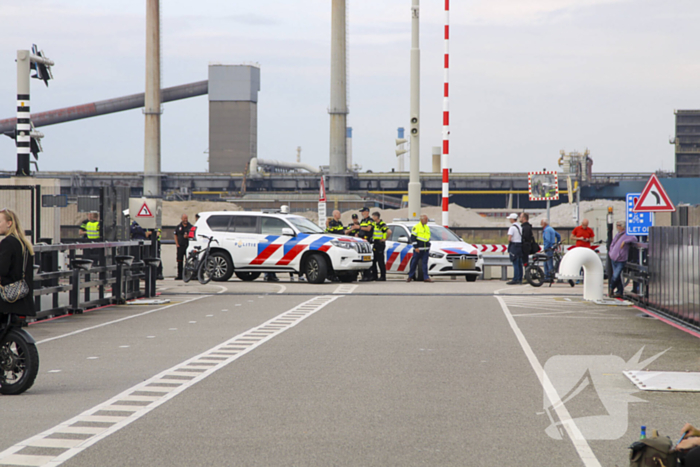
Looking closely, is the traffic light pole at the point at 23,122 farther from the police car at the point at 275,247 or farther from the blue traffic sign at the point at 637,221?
the blue traffic sign at the point at 637,221

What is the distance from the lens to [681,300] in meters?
13.3

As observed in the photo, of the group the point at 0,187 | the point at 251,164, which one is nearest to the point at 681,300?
the point at 0,187

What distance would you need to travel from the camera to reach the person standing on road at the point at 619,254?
17641 millimetres

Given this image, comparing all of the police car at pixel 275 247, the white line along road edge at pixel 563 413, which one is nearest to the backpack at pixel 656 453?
the white line along road edge at pixel 563 413

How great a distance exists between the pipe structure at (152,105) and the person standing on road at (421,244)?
69.6m

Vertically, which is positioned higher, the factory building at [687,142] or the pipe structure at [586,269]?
the factory building at [687,142]

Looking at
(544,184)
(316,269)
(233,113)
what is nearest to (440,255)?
(316,269)

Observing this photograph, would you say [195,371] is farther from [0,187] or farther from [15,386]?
[0,187]

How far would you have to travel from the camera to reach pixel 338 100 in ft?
268

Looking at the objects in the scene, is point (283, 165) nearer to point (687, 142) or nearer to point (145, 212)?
point (687, 142)

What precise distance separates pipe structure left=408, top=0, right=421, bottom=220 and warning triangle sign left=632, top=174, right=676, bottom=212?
12506mm

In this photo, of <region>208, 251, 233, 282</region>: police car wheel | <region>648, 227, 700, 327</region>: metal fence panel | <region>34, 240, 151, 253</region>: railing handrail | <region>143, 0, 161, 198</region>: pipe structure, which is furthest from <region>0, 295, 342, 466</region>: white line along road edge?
<region>143, 0, 161, 198</region>: pipe structure

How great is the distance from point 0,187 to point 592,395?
15520 mm

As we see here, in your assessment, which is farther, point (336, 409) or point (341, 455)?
point (336, 409)
